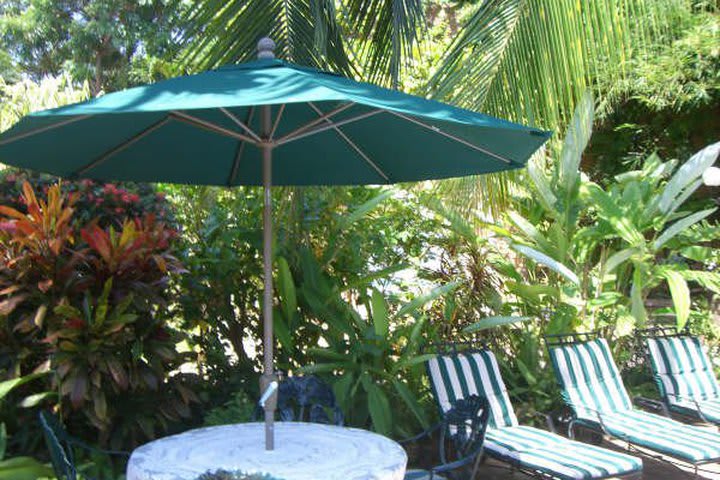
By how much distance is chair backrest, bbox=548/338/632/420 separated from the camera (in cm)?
571

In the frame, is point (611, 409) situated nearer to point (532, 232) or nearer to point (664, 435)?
point (664, 435)

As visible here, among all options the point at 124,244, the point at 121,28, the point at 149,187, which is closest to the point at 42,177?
the point at 149,187

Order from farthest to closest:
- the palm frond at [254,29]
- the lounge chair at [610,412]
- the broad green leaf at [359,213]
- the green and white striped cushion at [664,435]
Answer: the broad green leaf at [359,213] < the palm frond at [254,29] < the lounge chair at [610,412] < the green and white striped cushion at [664,435]

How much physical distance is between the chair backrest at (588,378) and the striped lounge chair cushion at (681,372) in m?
0.48

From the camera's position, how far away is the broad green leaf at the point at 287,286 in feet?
18.5

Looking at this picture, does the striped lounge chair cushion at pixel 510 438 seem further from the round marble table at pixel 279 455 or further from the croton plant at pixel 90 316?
the croton plant at pixel 90 316

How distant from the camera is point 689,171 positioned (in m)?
6.76

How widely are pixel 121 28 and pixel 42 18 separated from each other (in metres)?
4.67

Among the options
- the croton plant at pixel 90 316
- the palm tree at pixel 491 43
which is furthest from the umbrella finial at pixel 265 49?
the palm tree at pixel 491 43

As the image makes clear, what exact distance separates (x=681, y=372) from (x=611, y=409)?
0.95 meters

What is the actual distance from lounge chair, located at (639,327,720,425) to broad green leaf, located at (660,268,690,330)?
0.30 m

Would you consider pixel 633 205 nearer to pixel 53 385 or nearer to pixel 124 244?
pixel 124 244

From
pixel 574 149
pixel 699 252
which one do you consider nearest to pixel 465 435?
pixel 574 149

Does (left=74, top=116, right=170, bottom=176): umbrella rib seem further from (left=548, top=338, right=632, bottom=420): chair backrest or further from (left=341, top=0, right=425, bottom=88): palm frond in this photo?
(left=548, top=338, right=632, bottom=420): chair backrest
